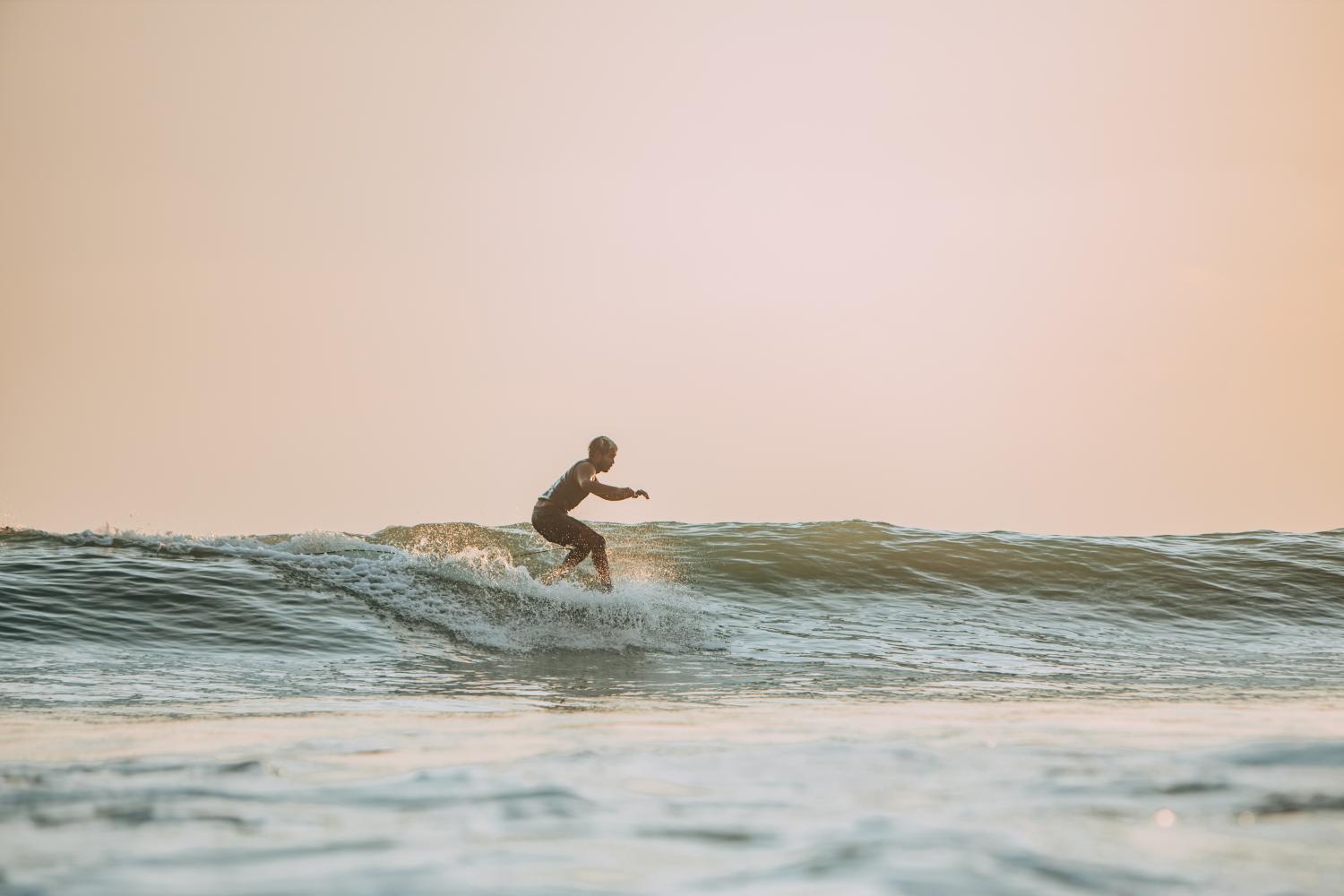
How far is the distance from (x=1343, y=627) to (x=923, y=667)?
8872 millimetres

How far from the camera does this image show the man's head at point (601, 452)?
12.8m

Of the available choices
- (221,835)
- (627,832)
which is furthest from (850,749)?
(221,835)

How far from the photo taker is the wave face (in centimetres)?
831

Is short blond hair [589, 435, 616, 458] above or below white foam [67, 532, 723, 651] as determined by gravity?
above

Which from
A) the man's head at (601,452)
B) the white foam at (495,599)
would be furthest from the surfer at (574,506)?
the white foam at (495,599)

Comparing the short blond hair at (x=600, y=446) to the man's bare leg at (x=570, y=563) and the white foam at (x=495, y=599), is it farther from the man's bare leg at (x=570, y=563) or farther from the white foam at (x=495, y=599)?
the white foam at (x=495, y=599)

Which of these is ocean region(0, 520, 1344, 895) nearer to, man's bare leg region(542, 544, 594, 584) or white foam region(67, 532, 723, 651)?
white foam region(67, 532, 723, 651)

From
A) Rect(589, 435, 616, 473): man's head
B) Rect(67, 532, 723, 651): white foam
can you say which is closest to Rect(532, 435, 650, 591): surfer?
Rect(589, 435, 616, 473): man's head

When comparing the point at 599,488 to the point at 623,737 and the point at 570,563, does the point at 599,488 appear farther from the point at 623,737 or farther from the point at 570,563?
the point at 623,737

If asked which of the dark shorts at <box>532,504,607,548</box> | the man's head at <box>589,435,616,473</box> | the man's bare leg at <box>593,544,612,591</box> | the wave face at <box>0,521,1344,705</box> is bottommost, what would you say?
the wave face at <box>0,521,1344,705</box>

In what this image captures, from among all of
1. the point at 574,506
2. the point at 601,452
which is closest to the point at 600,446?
the point at 601,452

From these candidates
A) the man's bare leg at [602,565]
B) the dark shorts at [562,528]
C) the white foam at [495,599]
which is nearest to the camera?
the white foam at [495,599]

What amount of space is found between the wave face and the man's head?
4.99ft

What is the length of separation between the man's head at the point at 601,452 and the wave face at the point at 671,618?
4.99 ft
